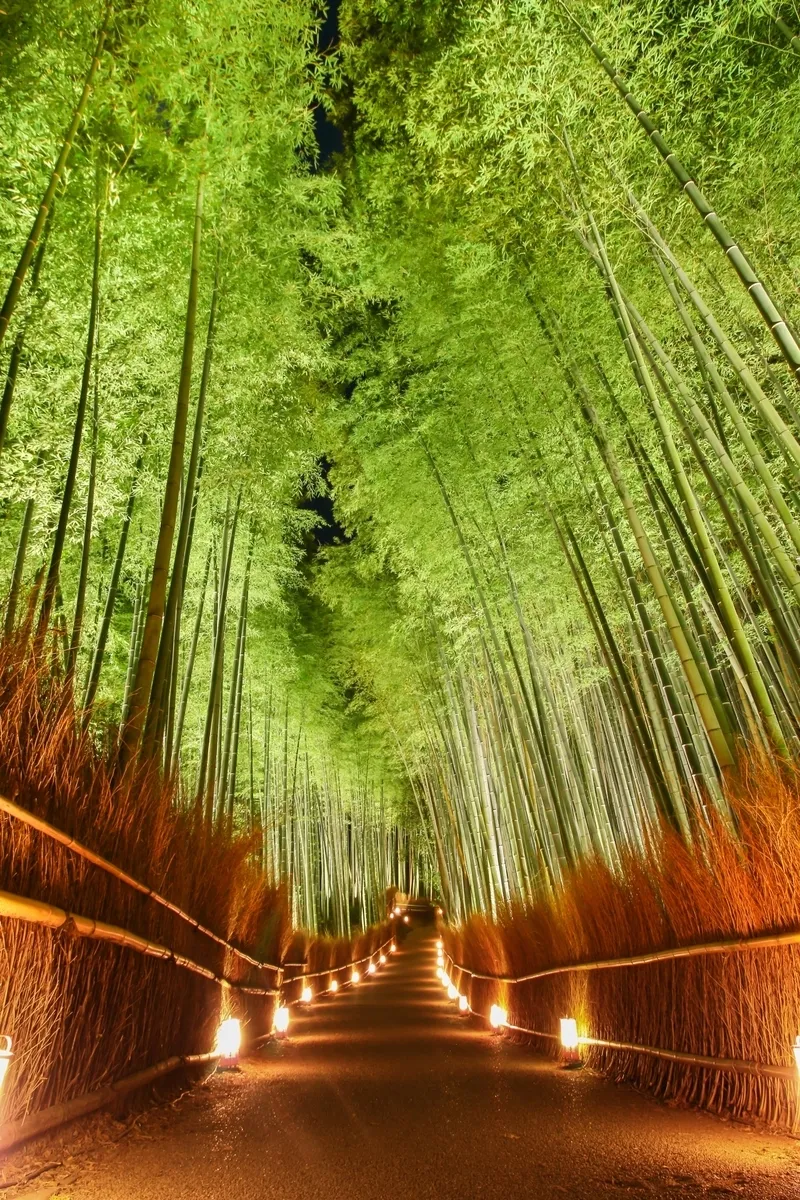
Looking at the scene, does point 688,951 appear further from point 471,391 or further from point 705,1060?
point 471,391

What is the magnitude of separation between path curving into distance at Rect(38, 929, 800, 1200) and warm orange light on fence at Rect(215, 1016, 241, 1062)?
12 cm

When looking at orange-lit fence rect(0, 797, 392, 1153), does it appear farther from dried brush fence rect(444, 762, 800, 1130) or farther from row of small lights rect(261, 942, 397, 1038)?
dried brush fence rect(444, 762, 800, 1130)

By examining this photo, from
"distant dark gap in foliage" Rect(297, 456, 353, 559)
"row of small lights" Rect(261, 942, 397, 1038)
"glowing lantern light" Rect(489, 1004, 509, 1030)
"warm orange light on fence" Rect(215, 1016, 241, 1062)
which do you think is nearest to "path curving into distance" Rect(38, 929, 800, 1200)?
"warm orange light on fence" Rect(215, 1016, 241, 1062)

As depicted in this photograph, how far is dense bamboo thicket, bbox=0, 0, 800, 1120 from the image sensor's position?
9.13ft

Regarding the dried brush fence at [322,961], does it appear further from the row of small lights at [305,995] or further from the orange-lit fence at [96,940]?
the orange-lit fence at [96,940]

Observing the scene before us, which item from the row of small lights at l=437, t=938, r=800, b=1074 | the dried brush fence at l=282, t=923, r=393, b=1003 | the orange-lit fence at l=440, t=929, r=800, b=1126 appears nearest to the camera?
the orange-lit fence at l=440, t=929, r=800, b=1126

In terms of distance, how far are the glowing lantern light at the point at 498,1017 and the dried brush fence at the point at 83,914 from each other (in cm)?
281

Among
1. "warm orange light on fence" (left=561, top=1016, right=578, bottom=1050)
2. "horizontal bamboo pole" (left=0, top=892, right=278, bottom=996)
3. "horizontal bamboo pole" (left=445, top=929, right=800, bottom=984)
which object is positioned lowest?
"warm orange light on fence" (left=561, top=1016, right=578, bottom=1050)

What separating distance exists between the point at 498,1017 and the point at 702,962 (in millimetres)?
3347

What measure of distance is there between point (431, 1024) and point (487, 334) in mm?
5730

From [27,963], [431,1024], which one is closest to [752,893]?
[27,963]

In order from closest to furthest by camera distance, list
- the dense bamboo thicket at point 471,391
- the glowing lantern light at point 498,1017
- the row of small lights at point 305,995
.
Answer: the dense bamboo thicket at point 471,391 → the row of small lights at point 305,995 → the glowing lantern light at point 498,1017

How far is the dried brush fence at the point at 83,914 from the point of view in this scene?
5.27 feet

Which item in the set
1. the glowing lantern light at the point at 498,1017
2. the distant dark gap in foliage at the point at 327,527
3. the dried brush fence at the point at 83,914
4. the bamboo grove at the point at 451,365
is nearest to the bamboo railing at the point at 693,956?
the bamboo grove at the point at 451,365
